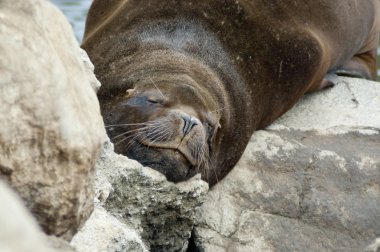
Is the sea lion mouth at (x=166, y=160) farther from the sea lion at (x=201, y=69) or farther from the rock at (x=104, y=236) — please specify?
the rock at (x=104, y=236)

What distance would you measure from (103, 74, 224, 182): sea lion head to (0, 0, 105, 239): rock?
205 cm

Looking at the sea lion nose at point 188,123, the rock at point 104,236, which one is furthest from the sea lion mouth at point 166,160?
the rock at point 104,236

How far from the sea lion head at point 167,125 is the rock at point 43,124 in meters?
2.05

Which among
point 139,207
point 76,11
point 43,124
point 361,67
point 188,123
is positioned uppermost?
point 43,124

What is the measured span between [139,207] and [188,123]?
33.8 inches

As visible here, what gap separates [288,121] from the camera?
6676mm

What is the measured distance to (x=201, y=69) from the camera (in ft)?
20.3

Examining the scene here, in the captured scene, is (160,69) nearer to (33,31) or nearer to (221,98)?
(221,98)

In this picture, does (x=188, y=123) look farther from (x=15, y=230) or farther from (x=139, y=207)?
(x=15, y=230)

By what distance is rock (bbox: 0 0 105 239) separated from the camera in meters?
2.68

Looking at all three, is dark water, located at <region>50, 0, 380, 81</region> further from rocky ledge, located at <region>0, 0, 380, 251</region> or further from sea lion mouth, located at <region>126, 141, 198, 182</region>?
sea lion mouth, located at <region>126, 141, 198, 182</region>

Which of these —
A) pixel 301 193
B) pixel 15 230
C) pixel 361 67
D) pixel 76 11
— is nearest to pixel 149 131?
pixel 301 193

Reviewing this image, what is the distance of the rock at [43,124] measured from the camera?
8.80 feet

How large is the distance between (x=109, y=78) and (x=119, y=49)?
1.04 ft
